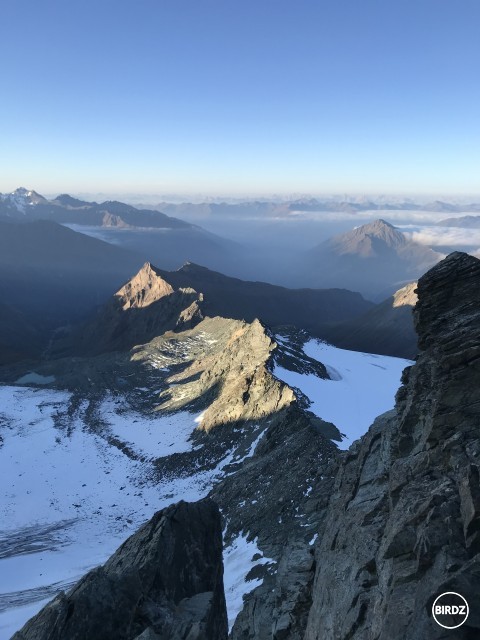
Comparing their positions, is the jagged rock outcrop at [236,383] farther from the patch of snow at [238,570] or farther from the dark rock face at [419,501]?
the dark rock face at [419,501]

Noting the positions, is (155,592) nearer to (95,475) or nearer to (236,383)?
(95,475)

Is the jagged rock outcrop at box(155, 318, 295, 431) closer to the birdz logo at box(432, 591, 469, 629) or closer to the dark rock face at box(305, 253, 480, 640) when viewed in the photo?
the dark rock face at box(305, 253, 480, 640)

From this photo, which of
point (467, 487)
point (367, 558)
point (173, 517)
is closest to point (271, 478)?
point (173, 517)

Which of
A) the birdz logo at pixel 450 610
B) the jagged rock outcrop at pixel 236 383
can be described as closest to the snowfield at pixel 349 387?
the jagged rock outcrop at pixel 236 383

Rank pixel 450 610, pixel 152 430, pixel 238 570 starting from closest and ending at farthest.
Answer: pixel 450 610, pixel 238 570, pixel 152 430

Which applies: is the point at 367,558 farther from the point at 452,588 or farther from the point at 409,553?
the point at 452,588

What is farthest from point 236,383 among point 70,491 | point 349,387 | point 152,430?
point 70,491

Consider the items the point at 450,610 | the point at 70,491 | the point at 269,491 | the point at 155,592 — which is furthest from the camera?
the point at 70,491

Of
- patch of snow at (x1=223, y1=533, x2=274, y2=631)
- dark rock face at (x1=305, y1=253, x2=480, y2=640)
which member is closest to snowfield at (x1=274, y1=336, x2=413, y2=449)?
patch of snow at (x1=223, y1=533, x2=274, y2=631)
